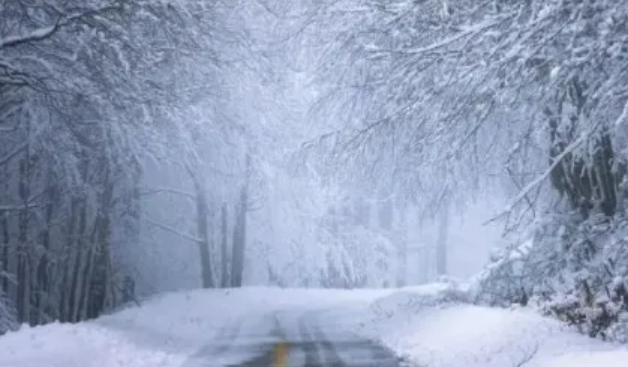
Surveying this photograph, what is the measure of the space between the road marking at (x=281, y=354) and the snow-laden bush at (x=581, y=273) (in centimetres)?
405

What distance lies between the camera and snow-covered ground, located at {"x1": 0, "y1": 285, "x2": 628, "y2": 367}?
11.9 m

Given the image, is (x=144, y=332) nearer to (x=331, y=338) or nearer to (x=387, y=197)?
(x=331, y=338)

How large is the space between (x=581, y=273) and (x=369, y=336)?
26.7 ft

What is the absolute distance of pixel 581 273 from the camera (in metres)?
12.1

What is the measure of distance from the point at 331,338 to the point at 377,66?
25.4 feet

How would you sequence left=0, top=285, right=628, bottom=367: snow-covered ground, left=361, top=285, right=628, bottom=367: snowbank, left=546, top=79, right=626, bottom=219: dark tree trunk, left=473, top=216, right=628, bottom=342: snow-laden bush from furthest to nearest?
left=0, top=285, right=628, bottom=367: snow-covered ground < left=473, top=216, right=628, bottom=342: snow-laden bush < left=361, top=285, right=628, bottom=367: snowbank < left=546, top=79, right=626, bottom=219: dark tree trunk

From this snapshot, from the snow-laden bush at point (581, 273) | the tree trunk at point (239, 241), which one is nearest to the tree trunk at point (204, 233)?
the tree trunk at point (239, 241)

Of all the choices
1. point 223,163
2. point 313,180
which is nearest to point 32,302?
point 223,163

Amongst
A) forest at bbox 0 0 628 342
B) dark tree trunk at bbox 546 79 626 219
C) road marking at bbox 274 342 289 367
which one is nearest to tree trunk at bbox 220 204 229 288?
forest at bbox 0 0 628 342

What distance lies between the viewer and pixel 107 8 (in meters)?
11.8

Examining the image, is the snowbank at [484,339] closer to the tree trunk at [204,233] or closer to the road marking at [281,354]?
the road marking at [281,354]

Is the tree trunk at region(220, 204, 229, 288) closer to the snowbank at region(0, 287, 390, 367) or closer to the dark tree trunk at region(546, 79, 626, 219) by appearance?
the snowbank at region(0, 287, 390, 367)

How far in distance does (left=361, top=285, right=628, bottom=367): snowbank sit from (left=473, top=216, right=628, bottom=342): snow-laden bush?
0.28 m

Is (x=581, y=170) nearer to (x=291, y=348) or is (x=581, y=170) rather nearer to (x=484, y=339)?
(x=484, y=339)
